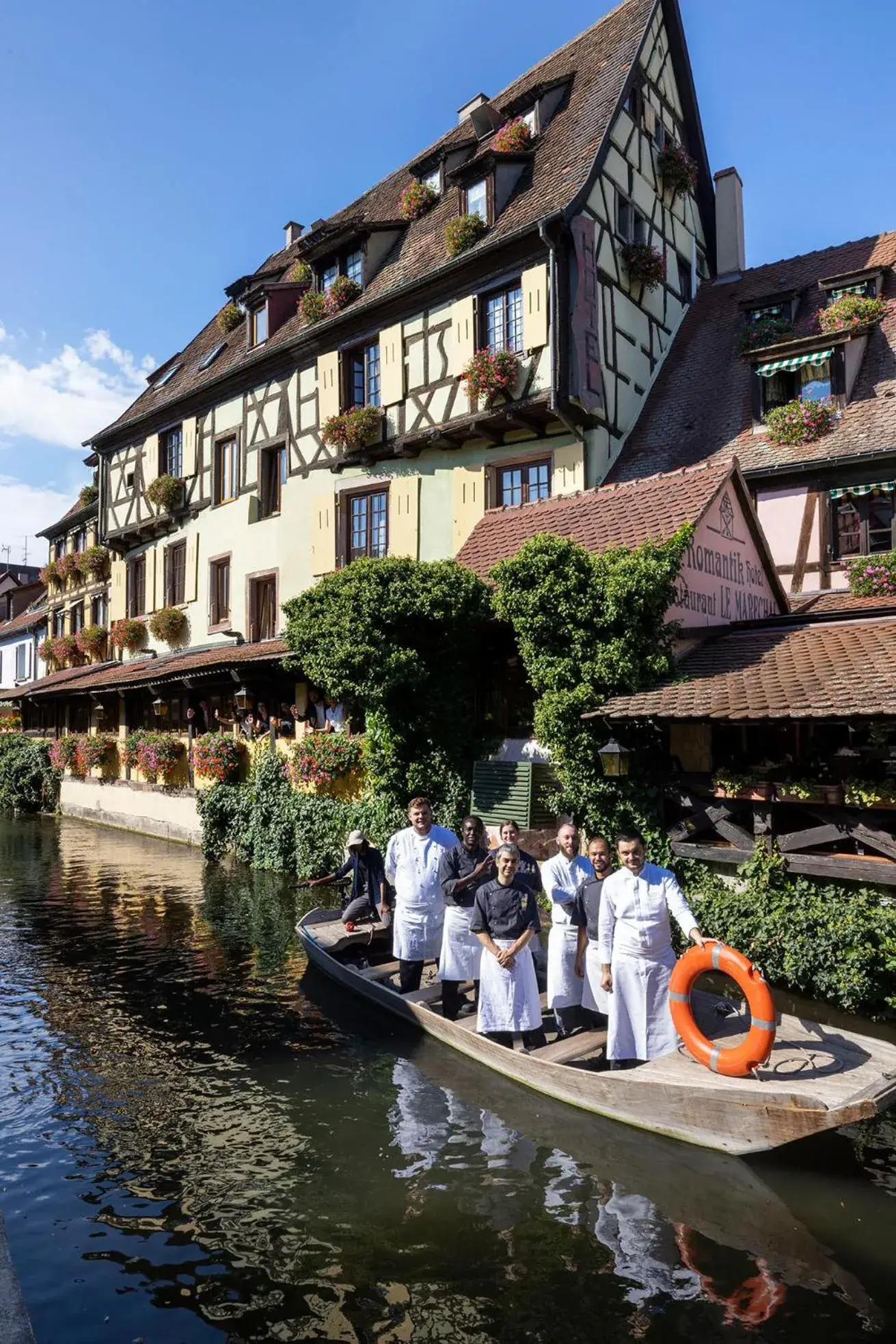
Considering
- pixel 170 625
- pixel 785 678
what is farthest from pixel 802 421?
pixel 170 625

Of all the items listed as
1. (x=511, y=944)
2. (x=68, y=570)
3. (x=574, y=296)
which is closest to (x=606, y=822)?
(x=511, y=944)

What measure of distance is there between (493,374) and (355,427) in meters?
4.01

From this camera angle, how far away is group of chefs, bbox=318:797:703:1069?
6.86 metres

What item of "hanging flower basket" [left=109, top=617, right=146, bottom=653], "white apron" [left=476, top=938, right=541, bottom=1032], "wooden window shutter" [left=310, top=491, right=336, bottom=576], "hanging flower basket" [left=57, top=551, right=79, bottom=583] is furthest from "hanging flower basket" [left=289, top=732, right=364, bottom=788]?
"hanging flower basket" [left=57, top=551, right=79, bottom=583]

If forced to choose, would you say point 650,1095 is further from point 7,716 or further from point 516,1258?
point 7,716

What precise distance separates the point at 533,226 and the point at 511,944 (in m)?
13.6

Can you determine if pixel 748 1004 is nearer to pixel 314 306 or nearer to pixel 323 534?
pixel 323 534

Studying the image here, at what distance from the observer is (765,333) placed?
18438 millimetres

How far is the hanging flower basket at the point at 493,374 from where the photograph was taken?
663 inches

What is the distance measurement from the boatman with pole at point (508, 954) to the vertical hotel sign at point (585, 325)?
1122 centimetres

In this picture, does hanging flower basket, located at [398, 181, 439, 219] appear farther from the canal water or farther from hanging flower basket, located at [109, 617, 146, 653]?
the canal water

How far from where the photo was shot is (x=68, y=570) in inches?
1375

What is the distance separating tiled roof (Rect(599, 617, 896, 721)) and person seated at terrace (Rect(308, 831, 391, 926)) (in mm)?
3135

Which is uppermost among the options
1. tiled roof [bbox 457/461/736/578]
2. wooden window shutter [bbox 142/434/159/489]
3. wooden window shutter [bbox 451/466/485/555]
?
wooden window shutter [bbox 142/434/159/489]
